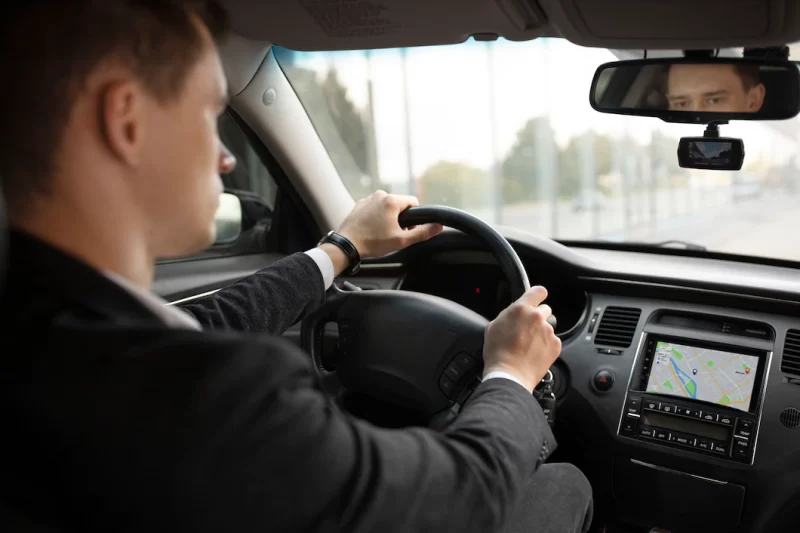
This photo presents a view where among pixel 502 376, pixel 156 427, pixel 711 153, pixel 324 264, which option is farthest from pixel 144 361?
pixel 711 153

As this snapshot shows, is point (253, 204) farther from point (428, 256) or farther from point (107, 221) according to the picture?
point (107, 221)

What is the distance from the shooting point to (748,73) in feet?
6.61

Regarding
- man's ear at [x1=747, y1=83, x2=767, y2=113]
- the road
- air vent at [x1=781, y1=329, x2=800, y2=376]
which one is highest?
man's ear at [x1=747, y1=83, x2=767, y2=113]

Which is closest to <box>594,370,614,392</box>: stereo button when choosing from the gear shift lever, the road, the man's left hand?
the gear shift lever

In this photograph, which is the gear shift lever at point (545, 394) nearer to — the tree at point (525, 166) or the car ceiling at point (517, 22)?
the car ceiling at point (517, 22)

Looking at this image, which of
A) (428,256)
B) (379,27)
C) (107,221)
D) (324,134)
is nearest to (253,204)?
(324,134)

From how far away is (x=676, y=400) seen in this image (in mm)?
2541

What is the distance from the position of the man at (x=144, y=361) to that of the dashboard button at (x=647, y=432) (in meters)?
1.44

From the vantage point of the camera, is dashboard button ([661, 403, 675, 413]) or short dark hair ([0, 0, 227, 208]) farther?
dashboard button ([661, 403, 675, 413])

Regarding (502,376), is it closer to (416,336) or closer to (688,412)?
(416,336)

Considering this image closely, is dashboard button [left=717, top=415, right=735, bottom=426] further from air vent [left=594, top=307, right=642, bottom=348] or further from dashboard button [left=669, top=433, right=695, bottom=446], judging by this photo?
air vent [left=594, top=307, right=642, bottom=348]

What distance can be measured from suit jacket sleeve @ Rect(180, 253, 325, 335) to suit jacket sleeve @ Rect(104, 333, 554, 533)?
33.8 inches

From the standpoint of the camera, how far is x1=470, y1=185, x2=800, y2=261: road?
1015 centimetres

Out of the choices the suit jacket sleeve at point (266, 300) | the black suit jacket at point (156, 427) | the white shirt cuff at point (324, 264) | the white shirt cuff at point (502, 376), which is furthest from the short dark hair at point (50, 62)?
the white shirt cuff at point (324, 264)
